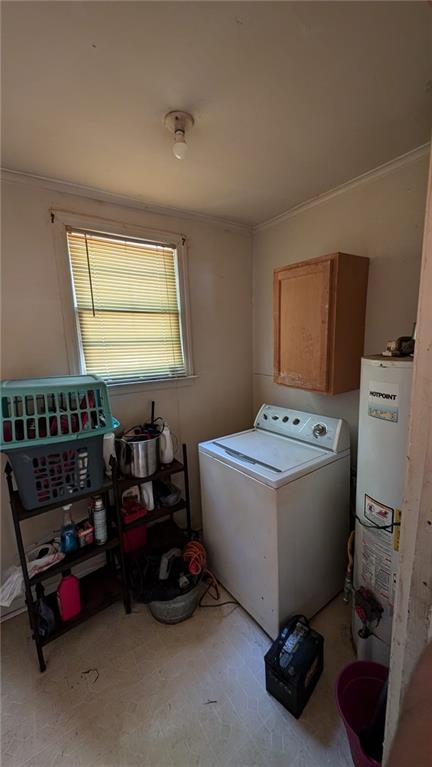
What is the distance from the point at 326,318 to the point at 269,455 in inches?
32.9

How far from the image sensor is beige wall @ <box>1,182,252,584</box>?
1595mm

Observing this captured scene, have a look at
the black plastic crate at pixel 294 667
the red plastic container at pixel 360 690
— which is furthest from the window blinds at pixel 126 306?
the red plastic container at pixel 360 690

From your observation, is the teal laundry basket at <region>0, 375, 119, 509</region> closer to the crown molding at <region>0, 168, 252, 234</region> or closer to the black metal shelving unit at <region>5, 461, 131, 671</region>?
the black metal shelving unit at <region>5, 461, 131, 671</region>

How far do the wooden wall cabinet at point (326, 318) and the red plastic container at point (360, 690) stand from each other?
4.03 feet

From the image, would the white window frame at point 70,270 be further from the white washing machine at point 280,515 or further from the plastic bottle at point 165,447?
the white washing machine at point 280,515

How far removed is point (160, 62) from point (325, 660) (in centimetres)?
257

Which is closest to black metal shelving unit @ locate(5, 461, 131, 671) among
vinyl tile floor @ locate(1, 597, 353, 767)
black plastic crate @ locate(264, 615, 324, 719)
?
vinyl tile floor @ locate(1, 597, 353, 767)

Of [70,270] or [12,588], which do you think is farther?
[70,270]

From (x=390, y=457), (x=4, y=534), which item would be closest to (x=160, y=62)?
(x=390, y=457)

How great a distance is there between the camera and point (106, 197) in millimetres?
1798

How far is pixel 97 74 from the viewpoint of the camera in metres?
0.98

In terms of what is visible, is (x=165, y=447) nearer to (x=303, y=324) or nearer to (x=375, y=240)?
(x=303, y=324)

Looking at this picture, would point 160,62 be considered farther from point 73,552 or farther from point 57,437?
point 73,552

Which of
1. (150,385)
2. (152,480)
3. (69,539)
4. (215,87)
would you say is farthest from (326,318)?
(69,539)
